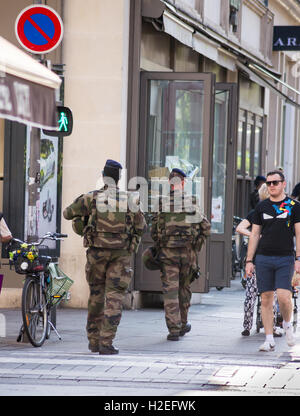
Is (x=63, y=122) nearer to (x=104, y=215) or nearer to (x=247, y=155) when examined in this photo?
(x=104, y=215)

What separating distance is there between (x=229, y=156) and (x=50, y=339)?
5.90 m

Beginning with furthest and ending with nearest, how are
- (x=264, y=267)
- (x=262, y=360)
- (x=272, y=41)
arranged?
(x=272, y=41) → (x=264, y=267) → (x=262, y=360)

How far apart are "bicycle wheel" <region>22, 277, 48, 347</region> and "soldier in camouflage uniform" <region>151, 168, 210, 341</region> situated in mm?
1460

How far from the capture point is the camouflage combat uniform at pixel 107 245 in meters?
10.4

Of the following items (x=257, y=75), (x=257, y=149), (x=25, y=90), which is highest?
(x=257, y=75)

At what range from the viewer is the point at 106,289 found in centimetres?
1046

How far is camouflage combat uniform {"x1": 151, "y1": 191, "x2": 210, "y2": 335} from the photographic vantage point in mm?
11984

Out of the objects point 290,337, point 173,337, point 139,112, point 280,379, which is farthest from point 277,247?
point 139,112

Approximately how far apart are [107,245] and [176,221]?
176cm

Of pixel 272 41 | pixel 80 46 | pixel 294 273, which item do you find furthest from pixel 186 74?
pixel 272 41

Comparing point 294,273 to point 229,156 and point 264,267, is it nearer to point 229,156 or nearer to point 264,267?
point 264,267

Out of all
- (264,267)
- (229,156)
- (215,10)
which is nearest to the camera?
(264,267)

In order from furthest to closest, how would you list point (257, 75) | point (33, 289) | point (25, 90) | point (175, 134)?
point (257, 75) → point (175, 134) → point (33, 289) → point (25, 90)

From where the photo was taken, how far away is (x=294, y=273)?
11492mm
